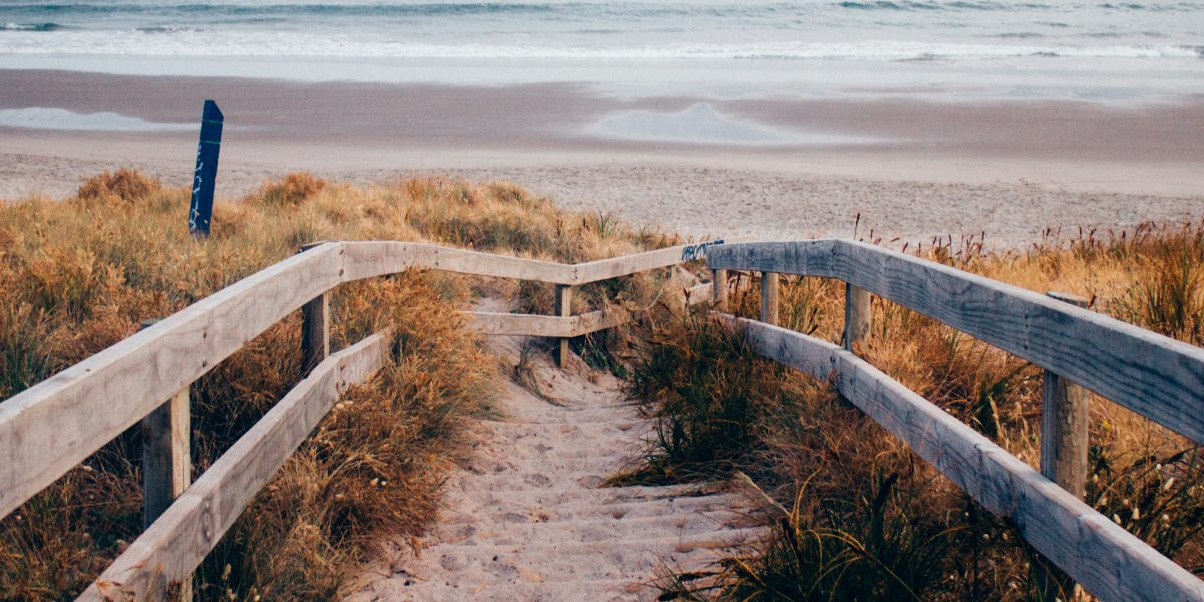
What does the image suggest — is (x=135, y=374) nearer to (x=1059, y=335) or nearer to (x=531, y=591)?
(x=531, y=591)

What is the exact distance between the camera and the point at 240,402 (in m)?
4.19

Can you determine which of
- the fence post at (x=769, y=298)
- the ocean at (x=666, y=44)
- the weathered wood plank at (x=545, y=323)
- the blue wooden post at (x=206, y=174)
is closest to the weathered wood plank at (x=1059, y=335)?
the fence post at (x=769, y=298)

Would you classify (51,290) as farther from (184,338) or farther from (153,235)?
(184,338)

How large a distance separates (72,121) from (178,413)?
Result: 79.5 feet

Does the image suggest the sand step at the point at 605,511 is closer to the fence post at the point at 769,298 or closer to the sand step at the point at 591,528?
the sand step at the point at 591,528

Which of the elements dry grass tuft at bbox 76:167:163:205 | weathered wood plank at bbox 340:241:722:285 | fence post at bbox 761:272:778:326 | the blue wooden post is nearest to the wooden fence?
weathered wood plank at bbox 340:241:722:285

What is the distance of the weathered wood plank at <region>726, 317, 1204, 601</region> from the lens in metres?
2.32

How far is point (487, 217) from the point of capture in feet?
37.9

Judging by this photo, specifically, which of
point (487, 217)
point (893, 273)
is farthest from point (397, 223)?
point (893, 273)

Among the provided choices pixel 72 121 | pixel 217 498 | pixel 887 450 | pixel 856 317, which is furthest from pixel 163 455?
pixel 72 121

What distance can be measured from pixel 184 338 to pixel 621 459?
10.3 ft

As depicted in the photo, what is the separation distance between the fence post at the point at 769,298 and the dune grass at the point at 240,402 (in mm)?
1667

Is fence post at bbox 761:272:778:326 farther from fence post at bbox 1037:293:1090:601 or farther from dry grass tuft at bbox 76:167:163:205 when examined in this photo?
dry grass tuft at bbox 76:167:163:205

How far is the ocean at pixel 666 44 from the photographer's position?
110 feet
